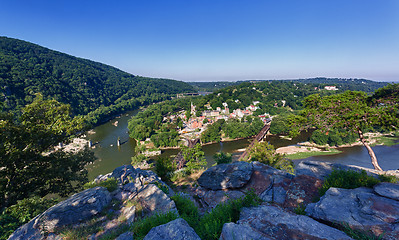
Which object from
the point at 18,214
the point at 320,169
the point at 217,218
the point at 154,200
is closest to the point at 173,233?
the point at 217,218

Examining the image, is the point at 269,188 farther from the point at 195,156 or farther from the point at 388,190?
the point at 195,156

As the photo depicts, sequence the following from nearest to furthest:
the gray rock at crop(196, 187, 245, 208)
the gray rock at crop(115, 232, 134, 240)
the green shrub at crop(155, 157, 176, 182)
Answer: the gray rock at crop(115, 232, 134, 240)
the gray rock at crop(196, 187, 245, 208)
the green shrub at crop(155, 157, 176, 182)

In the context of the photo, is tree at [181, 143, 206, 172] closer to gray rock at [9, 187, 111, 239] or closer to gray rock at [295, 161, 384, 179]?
gray rock at [9, 187, 111, 239]

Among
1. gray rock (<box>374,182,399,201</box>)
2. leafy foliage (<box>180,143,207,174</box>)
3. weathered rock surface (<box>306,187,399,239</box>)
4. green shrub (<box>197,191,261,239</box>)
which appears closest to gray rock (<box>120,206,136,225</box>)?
green shrub (<box>197,191,261,239</box>)

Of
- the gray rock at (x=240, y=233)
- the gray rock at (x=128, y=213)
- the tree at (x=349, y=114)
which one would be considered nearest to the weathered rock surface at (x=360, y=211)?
the gray rock at (x=240, y=233)

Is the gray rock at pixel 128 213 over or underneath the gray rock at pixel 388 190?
underneath

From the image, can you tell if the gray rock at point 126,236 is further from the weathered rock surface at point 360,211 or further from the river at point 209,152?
the river at point 209,152

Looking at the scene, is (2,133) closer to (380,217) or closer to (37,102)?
(37,102)
